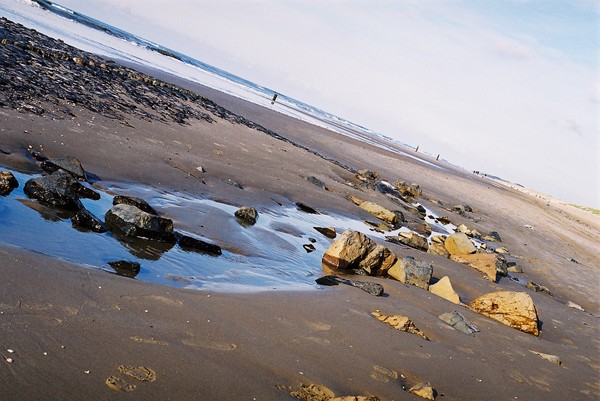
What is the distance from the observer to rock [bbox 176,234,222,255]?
22.5 feet

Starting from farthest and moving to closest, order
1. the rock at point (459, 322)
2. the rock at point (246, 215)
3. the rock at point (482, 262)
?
the rock at point (482, 262), the rock at point (246, 215), the rock at point (459, 322)

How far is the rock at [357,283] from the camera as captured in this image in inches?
294

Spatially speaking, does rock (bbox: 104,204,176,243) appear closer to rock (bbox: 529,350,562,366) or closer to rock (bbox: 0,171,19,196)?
rock (bbox: 0,171,19,196)

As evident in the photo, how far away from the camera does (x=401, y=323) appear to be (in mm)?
6297

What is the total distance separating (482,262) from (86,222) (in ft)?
33.1

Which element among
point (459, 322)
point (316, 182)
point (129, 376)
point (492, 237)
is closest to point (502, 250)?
point (492, 237)

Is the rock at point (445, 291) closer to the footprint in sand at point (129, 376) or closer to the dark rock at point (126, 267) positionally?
the dark rock at point (126, 267)

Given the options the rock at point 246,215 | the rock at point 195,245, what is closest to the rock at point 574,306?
the rock at point 246,215

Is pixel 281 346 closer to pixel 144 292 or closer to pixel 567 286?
pixel 144 292

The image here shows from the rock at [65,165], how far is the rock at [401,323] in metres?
5.67

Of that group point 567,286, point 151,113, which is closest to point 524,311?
point 567,286

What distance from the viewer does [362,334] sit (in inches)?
225

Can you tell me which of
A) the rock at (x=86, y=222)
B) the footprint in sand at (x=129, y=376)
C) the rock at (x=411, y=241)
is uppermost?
the rock at (x=411, y=241)

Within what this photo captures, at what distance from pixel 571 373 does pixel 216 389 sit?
5915mm
